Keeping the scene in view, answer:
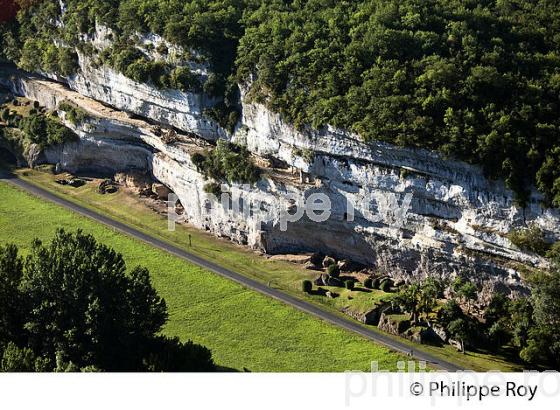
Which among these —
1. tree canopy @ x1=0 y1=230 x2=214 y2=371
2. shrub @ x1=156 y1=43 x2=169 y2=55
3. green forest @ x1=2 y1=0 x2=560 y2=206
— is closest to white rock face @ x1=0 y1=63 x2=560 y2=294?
green forest @ x1=2 y1=0 x2=560 y2=206

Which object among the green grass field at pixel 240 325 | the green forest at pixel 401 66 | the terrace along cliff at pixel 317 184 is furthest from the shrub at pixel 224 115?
the green grass field at pixel 240 325

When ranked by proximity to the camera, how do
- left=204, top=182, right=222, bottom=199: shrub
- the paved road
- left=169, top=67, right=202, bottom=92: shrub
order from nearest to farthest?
1. the paved road
2. left=204, top=182, right=222, bottom=199: shrub
3. left=169, top=67, right=202, bottom=92: shrub

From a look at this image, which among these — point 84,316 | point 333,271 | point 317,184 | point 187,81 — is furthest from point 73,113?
point 84,316

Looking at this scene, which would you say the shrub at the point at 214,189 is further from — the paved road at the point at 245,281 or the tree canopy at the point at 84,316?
the tree canopy at the point at 84,316

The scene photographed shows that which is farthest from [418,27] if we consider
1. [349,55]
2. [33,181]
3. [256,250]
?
[33,181]

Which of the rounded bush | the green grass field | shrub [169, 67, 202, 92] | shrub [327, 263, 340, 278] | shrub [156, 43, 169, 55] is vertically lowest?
the green grass field

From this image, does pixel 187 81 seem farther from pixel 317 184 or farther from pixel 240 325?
pixel 240 325

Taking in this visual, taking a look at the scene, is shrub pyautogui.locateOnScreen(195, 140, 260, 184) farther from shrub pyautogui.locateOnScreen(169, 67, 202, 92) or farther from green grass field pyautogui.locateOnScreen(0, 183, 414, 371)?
green grass field pyautogui.locateOnScreen(0, 183, 414, 371)

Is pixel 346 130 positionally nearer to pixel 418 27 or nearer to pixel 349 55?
pixel 349 55
